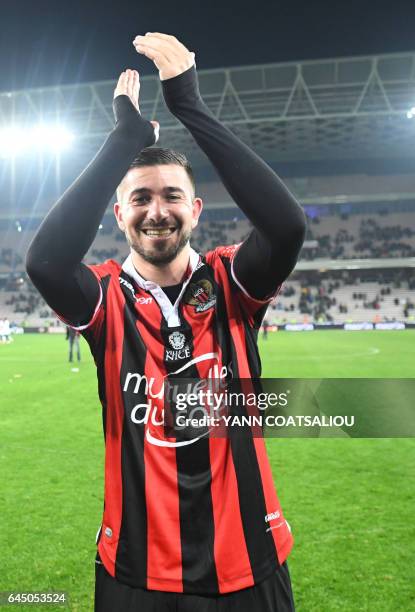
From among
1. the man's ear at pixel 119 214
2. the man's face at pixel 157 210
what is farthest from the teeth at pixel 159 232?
the man's ear at pixel 119 214

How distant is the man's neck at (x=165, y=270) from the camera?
187 centimetres

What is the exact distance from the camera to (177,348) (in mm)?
1838

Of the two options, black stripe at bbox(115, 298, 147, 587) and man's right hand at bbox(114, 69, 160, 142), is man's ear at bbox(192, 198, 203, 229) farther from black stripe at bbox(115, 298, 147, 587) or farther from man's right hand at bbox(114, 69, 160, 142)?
black stripe at bbox(115, 298, 147, 587)

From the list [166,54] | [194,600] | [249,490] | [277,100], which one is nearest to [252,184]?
[166,54]

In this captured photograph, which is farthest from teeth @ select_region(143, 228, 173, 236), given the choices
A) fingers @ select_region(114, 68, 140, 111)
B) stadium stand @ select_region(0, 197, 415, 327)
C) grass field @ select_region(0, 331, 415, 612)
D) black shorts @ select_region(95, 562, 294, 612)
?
stadium stand @ select_region(0, 197, 415, 327)

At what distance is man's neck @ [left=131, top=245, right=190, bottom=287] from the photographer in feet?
6.15

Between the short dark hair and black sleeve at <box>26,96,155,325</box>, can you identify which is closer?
black sleeve at <box>26,96,155,325</box>

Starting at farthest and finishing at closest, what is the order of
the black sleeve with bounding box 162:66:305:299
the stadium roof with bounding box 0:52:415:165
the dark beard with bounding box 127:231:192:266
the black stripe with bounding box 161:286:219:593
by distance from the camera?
the stadium roof with bounding box 0:52:415:165 → the dark beard with bounding box 127:231:192:266 → the black stripe with bounding box 161:286:219:593 → the black sleeve with bounding box 162:66:305:299

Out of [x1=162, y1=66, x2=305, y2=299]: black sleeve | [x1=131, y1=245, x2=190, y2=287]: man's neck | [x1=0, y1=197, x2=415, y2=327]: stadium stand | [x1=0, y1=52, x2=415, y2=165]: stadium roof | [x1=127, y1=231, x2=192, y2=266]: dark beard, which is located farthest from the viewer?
[x1=0, y1=197, x2=415, y2=327]: stadium stand

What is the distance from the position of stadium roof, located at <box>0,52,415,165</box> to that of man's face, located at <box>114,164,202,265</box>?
84.8ft

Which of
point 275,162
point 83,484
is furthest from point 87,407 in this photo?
point 275,162

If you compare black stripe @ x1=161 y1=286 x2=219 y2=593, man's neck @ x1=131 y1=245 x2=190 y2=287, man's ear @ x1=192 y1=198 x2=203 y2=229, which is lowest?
black stripe @ x1=161 y1=286 x2=219 y2=593

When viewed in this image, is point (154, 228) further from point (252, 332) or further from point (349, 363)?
point (349, 363)

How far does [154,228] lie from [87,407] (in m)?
8.88
